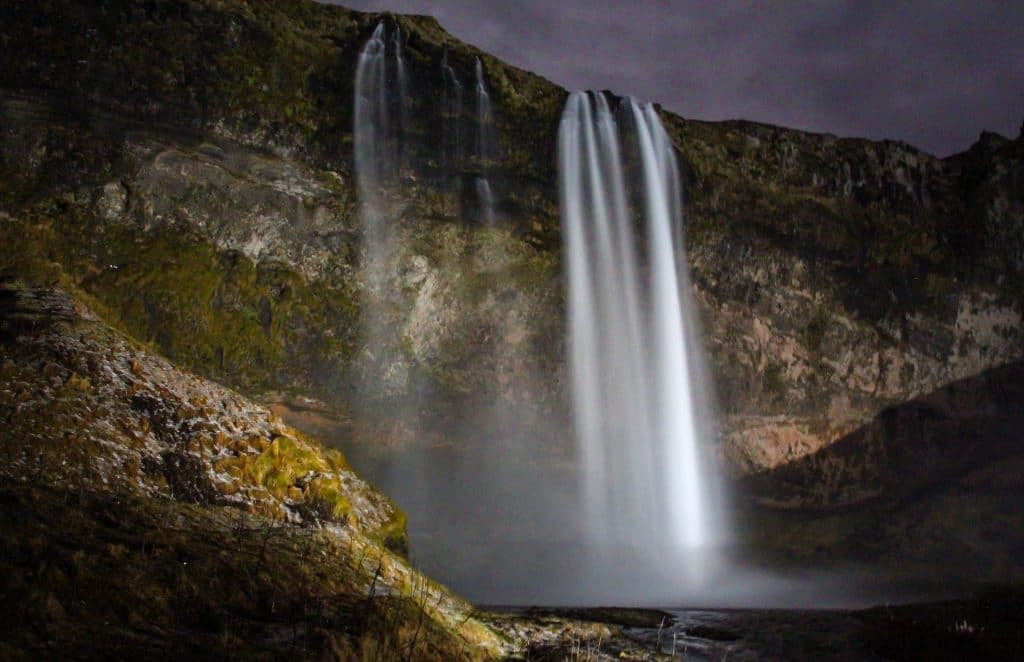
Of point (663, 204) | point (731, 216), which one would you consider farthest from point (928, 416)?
point (663, 204)

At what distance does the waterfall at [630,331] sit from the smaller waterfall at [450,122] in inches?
133

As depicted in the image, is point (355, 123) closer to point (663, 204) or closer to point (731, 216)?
point (663, 204)

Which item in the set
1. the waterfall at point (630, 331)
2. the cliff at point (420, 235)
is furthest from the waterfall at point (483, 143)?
the waterfall at point (630, 331)

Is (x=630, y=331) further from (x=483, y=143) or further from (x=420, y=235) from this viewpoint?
(x=483, y=143)

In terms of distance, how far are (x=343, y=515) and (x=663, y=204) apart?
16800 millimetres

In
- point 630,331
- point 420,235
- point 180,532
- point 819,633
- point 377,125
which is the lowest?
point 819,633

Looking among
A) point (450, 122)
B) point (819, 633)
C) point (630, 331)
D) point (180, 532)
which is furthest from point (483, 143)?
point (180, 532)

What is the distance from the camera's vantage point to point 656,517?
72.0ft

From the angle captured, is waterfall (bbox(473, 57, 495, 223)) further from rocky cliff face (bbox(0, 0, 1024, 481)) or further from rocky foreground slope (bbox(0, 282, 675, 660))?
rocky foreground slope (bbox(0, 282, 675, 660))

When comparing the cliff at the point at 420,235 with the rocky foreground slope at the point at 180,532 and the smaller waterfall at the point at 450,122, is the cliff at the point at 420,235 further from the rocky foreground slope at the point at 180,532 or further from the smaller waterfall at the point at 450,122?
the rocky foreground slope at the point at 180,532

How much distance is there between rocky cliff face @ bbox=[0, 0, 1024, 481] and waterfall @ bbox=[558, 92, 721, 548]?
855 millimetres

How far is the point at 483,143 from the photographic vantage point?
21.2 metres

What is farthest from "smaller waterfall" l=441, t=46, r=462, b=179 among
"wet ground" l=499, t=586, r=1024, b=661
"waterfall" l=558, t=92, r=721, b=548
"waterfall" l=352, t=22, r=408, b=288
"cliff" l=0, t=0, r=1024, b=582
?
"wet ground" l=499, t=586, r=1024, b=661

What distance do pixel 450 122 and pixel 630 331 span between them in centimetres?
891
